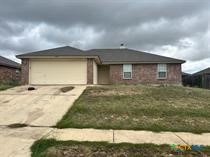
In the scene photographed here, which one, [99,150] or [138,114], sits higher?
[138,114]

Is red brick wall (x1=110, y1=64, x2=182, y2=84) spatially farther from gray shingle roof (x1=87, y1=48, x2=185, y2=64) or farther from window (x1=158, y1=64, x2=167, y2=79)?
gray shingle roof (x1=87, y1=48, x2=185, y2=64)

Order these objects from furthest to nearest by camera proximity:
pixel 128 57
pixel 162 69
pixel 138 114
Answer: pixel 128 57 → pixel 162 69 → pixel 138 114

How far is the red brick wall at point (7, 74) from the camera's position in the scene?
59.8 feet

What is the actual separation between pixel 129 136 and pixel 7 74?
1884 centimetres

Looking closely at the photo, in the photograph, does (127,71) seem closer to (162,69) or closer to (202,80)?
(162,69)

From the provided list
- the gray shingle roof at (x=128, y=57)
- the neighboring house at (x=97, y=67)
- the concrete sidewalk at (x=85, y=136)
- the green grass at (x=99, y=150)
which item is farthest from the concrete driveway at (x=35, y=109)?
the gray shingle roof at (x=128, y=57)

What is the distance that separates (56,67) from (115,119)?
30.7 ft

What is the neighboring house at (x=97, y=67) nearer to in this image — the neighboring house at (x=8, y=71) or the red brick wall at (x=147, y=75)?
the red brick wall at (x=147, y=75)

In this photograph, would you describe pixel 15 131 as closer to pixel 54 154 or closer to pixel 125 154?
pixel 54 154

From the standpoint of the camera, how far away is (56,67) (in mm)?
14102

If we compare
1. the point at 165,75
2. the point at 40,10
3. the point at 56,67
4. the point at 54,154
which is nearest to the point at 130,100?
the point at 54,154

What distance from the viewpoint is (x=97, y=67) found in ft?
62.5

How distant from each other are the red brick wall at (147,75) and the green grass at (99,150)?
1393 cm

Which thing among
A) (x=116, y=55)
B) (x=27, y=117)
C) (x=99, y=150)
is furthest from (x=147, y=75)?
(x=99, y=150)
